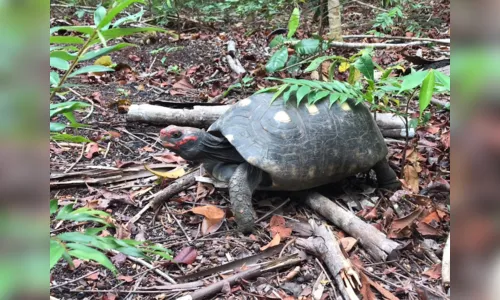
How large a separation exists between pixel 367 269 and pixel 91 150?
2.75 meters

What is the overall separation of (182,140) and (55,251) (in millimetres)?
2543

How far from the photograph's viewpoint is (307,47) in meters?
4.73

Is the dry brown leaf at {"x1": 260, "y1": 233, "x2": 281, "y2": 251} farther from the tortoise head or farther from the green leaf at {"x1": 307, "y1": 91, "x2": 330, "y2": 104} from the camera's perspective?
the green leaf at {"x1": 307, "y1": 91, "x2": 330, "y2": 104}

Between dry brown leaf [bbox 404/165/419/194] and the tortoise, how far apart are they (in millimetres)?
84

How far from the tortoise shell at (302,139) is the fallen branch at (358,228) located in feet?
0.62

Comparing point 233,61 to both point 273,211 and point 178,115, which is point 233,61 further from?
point 273,211

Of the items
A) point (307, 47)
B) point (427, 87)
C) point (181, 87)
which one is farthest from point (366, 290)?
point (181, 87)

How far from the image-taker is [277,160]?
10.4 ft

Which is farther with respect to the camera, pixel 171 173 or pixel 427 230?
pixel 171 173

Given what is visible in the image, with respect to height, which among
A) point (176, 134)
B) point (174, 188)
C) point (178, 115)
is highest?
point (176, 134)

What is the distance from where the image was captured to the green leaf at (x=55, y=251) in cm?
86

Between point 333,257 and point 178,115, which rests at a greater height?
point 178,115

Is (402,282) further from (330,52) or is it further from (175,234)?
(330,52)
